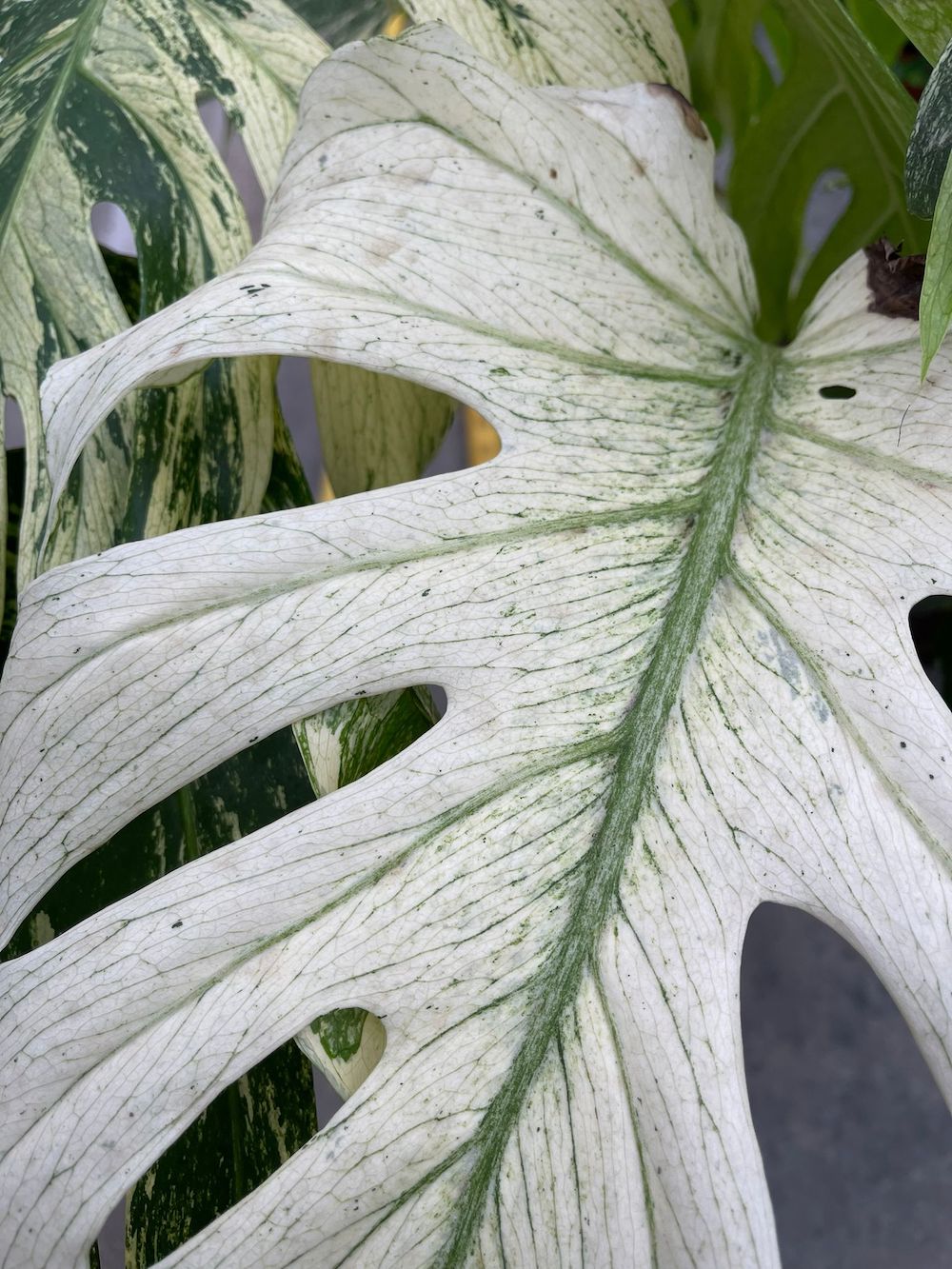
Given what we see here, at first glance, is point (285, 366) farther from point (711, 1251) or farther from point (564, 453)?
point (711, 1251)

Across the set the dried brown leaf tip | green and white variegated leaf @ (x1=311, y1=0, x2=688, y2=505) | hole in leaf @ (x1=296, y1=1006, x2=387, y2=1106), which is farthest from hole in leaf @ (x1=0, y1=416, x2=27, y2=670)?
the dried brown leaf tip

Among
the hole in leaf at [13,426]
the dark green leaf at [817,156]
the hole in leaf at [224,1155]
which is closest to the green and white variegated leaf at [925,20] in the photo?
the dark green leaf at [817,156]

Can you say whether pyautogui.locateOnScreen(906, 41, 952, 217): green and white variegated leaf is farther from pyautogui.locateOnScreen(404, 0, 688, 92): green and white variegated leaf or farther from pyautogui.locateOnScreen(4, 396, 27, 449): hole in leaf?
pyautogui.locateOnScreen(4, 396, 27, 449): hole in leaf

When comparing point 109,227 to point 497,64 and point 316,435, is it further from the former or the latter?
point 497,64

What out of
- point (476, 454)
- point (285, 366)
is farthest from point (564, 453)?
point (285, 366)

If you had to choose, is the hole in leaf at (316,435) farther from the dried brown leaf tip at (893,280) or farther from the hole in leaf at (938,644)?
the dried brown leaf tip at (893,280)
